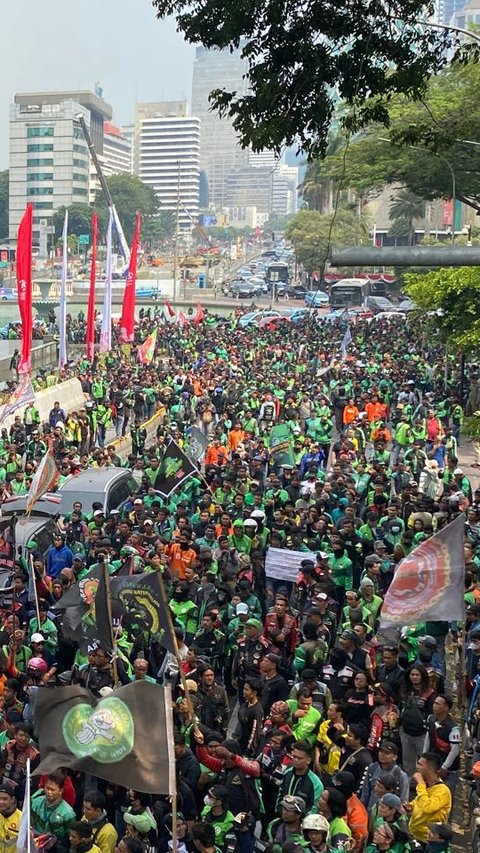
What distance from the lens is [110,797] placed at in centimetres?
795

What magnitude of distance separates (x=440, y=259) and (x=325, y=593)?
404 centimetres

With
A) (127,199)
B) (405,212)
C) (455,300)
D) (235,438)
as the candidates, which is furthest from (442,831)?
(127,199)

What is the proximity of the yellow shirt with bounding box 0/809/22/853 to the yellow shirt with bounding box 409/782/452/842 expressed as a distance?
237cm

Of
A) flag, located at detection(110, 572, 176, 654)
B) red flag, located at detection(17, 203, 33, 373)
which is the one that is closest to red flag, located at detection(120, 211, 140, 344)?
red flag, located at detection(17, 203, 33, 373)

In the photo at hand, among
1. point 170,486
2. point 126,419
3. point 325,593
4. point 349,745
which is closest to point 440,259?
point 349,745

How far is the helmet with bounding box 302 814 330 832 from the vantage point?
657cm

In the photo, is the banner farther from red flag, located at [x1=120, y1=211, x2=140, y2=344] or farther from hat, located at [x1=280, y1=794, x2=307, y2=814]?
red flag, located at [x1=120, y1=211, x2=140, y2=344]

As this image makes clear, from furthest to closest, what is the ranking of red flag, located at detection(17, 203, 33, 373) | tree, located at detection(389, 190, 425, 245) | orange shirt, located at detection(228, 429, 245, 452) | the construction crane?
tree, located at detection(389, 190, 425, 245) → the construction crane → red flag, located at detection(17, 203, 33, 373) → orange shirt, located at detection(228, 429, 245, 452)

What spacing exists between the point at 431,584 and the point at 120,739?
2.82 meters

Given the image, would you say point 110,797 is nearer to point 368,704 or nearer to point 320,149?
point 368,704

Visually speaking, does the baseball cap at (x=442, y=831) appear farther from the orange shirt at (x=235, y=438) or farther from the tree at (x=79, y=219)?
the tree at (x=79, y=219)

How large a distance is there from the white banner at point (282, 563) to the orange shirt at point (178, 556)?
2.64 ft

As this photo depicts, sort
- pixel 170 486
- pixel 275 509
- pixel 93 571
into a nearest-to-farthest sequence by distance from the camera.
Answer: pixel 93 571
pixel 275 509
pixel 170 486

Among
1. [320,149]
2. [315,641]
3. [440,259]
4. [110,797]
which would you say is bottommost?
[110,797]
